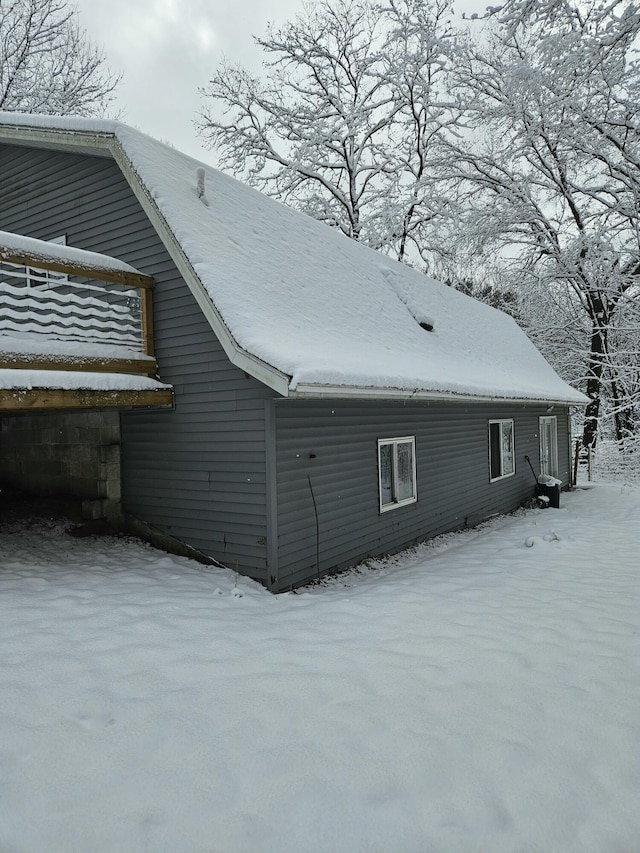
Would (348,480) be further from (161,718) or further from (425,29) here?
(425,29)

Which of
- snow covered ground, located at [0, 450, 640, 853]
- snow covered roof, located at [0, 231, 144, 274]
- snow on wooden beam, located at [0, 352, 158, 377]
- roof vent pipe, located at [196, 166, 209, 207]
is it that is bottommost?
snow covered ground, located at [0, 450, 640, 853]

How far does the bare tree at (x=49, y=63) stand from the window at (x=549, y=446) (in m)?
18.8

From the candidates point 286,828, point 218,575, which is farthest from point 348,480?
point 286,828

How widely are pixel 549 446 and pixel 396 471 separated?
977 centimetres

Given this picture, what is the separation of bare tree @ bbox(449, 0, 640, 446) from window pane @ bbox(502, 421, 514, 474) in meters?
7.06

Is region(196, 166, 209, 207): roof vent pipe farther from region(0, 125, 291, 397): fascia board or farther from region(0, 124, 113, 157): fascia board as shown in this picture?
region(0, 124, 113, 157): fascia board

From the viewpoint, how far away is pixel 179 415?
7.30 meters

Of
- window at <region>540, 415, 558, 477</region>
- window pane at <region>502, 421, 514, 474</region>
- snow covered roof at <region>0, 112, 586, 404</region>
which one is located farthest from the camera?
window at <region>540, 415, 558, 477</region>

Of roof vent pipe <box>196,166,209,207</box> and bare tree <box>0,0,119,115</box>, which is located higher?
bare tree <box>0,0,119,115</box>

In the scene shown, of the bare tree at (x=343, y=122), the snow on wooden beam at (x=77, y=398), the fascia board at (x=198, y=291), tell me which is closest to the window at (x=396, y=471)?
the fascia board at (x=198, y=291)

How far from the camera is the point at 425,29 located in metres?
19.5

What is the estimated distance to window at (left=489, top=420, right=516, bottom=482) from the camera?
12609 millimetres

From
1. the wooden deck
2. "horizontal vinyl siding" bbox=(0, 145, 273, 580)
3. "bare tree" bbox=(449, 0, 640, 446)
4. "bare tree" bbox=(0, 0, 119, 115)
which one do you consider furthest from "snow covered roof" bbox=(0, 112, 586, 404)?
"bare tree" bbox=(0, 0, 119, 115)

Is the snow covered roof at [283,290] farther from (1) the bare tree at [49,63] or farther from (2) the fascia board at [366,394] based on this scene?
(1) the bare tree at [49,63]
